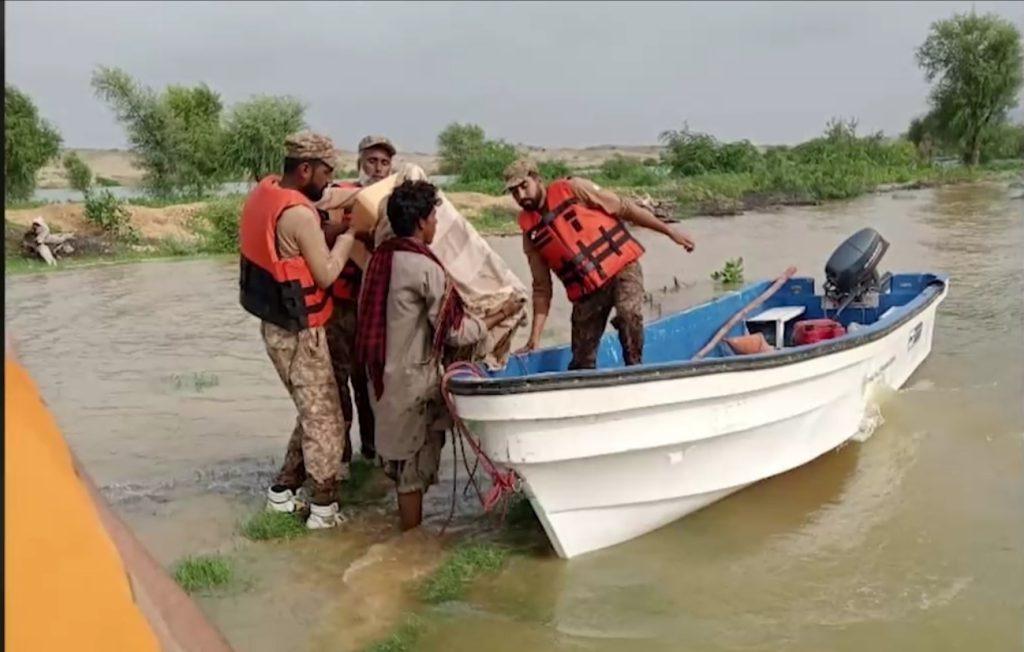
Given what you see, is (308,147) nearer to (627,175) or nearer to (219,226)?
(219,226)

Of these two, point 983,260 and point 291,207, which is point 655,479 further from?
point 983,260

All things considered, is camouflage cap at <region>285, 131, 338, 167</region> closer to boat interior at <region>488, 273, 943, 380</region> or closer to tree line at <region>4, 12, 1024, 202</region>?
boat interior at <region>488, 273, 943, 380</region>

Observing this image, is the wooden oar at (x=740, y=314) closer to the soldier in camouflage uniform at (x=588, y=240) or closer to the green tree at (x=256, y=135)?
the soldier in camouflage uniform at (x=588, y=240)

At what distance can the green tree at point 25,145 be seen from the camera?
25.3 m

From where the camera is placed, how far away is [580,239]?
524 cm

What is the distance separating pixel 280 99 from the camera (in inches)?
1347

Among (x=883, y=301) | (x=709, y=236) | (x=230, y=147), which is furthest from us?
(x=230, y=147)

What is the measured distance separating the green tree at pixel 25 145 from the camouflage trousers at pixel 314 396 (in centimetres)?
2284

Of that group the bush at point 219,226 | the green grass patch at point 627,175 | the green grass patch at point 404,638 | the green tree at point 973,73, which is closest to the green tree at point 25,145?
the bush at point 219,226

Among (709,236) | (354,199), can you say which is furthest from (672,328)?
(709,236)

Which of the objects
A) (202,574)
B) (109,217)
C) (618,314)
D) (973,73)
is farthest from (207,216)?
(973,73)

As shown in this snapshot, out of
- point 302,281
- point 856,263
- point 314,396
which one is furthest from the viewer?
point 856,263

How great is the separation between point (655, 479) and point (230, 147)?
30.9 metres

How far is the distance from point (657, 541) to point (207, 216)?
19.1 m
